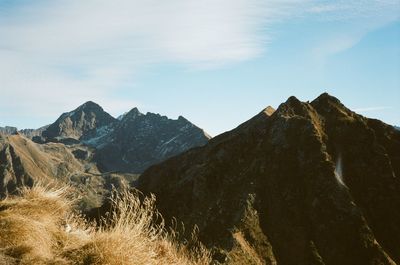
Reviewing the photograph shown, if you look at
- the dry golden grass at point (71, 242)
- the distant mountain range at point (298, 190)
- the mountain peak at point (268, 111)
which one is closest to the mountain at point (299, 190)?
the distant mountain range at point (298, 190)

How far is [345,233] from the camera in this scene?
9669 cm

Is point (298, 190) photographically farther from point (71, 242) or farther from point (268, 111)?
point (71, 242)

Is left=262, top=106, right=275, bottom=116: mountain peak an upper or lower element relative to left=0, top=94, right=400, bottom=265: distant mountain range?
upper

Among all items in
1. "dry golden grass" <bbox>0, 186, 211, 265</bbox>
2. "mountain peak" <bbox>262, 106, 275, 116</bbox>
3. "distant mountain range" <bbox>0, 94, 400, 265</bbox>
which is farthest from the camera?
"mountain peak" <bbox>262, 106, 275, 116</bbox>

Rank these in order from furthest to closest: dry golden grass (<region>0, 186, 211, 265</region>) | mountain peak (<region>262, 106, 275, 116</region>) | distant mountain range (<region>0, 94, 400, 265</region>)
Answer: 1. mountain peak (<region>262, 106, 275, 116</region>)
2. distant mountain range (<region>0, 94, 400, 265</region>)
3. dry golden grass (<region>0, 186, 211, 265</region>)

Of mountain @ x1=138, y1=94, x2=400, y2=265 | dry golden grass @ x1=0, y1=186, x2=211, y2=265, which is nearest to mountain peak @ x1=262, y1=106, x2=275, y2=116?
mountain @ x1=138, y1=94, x2=400, y2=265

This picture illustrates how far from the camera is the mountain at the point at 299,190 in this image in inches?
3622

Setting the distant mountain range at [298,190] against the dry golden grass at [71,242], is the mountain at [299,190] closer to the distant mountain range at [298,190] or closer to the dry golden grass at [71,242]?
the distant mountain range at [298,190]

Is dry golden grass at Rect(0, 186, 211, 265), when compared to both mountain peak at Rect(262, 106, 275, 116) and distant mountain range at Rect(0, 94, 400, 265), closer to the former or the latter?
distant mountain range at Rect(0, 94, 400, 265)

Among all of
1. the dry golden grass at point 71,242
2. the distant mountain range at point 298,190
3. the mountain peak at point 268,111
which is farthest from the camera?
the mountain peak at point 268,111

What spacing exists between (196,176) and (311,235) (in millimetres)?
37640

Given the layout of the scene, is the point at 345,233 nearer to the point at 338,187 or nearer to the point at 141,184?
the point at 338,187

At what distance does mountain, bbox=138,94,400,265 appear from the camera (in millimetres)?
92000

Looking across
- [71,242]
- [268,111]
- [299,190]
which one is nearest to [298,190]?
[299,190]
